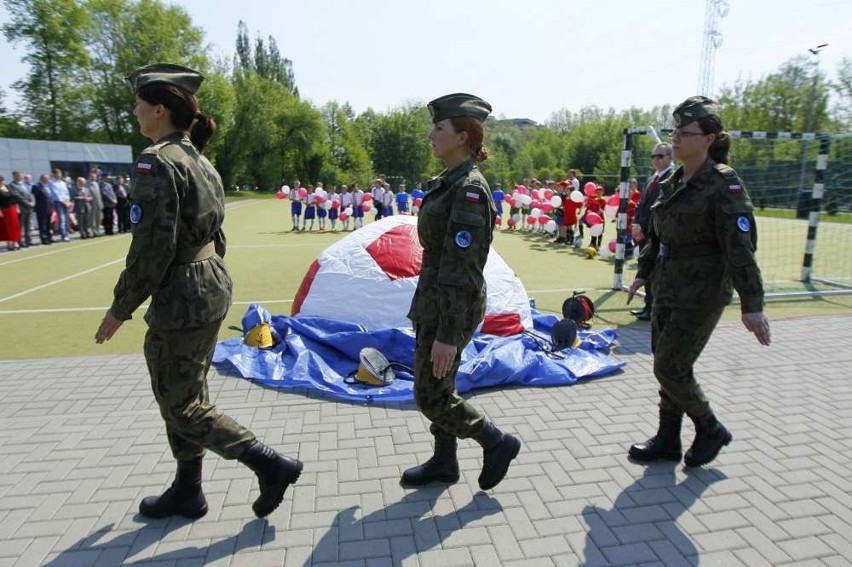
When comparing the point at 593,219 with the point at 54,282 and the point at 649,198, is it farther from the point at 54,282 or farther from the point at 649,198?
the point at 54,282

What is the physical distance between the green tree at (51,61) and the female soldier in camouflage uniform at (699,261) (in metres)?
49.9

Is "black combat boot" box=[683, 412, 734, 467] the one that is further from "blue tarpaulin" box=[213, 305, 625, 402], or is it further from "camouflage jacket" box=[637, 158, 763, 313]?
"blue tarpaulin" box=[213, 305, 625, 402]

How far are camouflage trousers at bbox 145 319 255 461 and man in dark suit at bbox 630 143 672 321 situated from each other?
5.63 meters

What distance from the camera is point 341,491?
3473mm

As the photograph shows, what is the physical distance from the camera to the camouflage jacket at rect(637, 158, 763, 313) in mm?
3240

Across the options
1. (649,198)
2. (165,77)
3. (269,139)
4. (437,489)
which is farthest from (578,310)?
(269,139)

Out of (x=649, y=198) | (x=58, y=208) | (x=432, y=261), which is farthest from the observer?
(x=58, y=208)

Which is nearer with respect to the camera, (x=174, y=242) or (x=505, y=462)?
(x=174, y=242)

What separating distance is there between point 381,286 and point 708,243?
3.53 m

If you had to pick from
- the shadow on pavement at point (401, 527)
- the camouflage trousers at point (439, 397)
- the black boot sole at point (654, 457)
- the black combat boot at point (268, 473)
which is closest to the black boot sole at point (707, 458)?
the black boot sole at point (654, 457)

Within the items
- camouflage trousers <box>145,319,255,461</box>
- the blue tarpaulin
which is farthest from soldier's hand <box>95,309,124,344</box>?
the blue tarpaulin

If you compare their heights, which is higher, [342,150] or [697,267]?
[342,150]

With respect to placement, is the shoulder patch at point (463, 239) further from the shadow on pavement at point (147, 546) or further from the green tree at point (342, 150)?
the green tree at point (342, 150)

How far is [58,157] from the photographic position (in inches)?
1081
